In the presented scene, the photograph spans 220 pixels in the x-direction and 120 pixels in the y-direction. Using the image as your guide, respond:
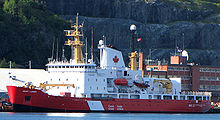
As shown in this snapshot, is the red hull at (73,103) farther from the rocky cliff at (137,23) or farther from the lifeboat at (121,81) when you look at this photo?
the rocky cliff at (137,23)

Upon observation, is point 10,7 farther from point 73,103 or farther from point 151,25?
point 73,103

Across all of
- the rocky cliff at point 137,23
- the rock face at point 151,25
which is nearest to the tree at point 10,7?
the rocky cliff at point 137,23

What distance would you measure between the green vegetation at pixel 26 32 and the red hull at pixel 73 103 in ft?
131

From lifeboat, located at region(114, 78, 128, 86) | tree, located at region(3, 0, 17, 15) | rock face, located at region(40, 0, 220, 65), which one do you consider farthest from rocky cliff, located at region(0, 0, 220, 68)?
lifeboat, located at region(114, 78, 128, 86)

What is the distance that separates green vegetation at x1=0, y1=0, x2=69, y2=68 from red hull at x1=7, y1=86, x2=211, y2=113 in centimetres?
3990

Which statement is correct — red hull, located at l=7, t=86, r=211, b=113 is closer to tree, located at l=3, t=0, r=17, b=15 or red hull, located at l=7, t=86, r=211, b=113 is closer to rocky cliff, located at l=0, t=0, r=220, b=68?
rocky cliff, located at l=0, t=0, r=220, b=68

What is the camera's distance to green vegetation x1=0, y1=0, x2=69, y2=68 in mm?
116562

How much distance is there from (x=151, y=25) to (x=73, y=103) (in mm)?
87489

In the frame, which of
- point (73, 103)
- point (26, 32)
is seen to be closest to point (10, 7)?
point (26, 32)

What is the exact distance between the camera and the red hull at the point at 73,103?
230 feet

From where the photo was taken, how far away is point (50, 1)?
147 meters

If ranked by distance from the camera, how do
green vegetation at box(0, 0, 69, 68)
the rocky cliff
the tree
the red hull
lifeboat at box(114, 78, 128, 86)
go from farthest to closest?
1. the tree
2. the rocky cliff
3. green vegetation at box(0, 0, 69, 68)
4. lifeboat at box(114, 78, 128, 86)
5. the red hull

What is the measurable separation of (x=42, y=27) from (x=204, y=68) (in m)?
37.8

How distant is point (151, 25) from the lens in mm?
157250
